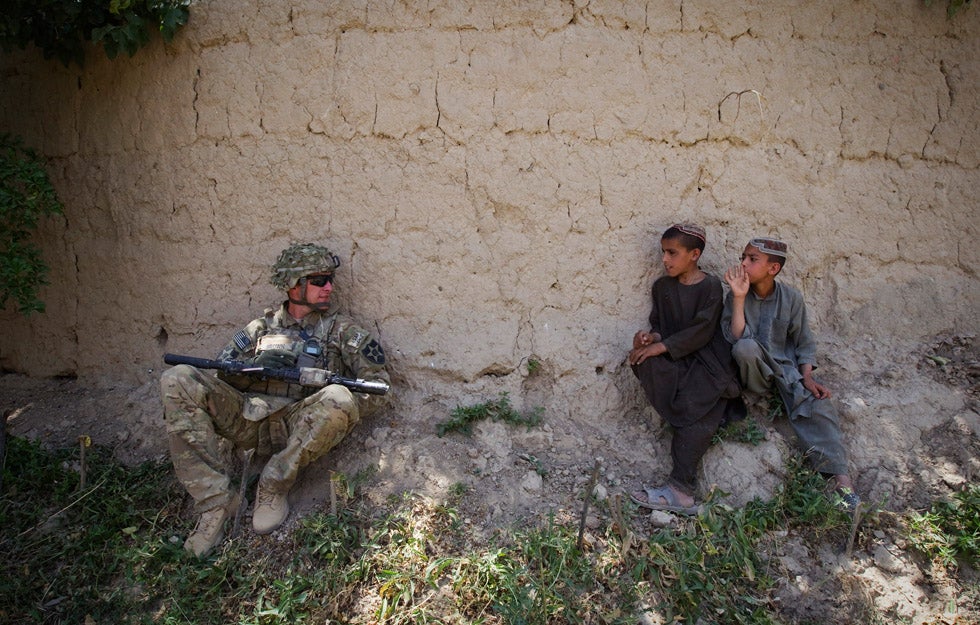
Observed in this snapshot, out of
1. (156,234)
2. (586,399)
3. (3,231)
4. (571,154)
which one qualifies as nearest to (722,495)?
(586,399)

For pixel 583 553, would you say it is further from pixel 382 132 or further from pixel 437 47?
pixel 437 47

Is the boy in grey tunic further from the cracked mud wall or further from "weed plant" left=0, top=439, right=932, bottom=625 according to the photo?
the cracked mud wall

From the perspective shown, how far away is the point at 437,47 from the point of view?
3.94 meters

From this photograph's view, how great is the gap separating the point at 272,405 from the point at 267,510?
518 mm

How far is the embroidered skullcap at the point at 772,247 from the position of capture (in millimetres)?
3619

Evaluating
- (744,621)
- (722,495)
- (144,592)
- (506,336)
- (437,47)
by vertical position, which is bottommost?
(144,592)

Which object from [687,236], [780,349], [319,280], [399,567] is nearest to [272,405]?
[319,280]

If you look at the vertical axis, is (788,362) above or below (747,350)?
below

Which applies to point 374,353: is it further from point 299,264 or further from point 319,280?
point 299,264

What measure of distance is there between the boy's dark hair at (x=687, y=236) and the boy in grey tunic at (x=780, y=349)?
217 millimetres

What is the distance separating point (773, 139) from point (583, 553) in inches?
97.7

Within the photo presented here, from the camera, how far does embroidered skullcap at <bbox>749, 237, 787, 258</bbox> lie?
3.62 m

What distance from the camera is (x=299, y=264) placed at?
3703 mm

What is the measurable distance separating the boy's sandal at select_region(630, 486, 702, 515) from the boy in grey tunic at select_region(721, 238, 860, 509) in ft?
2.19
